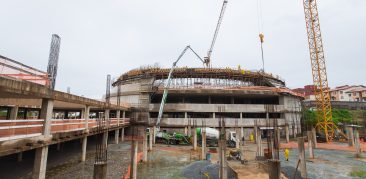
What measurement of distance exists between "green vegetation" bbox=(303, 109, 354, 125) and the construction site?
0.27 meters

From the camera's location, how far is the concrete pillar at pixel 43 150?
38.5 ft

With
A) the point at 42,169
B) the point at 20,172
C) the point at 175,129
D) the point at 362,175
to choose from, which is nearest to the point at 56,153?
the point at 20,172

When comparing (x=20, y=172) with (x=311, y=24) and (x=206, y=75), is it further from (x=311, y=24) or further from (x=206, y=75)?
(x=311, y=24)

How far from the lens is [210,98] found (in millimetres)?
46375

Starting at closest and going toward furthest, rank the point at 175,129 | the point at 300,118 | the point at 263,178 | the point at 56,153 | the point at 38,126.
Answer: the point at 38,126 → the point at 263,178 → the point at 56,153 → the point at 175,129 → the point at 300,118

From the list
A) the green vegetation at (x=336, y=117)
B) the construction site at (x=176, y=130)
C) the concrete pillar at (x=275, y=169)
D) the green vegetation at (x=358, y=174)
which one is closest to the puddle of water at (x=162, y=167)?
the construction site at (x=176, y=130)

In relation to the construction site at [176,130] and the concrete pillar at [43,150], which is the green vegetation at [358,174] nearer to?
the construction site at [176,130]

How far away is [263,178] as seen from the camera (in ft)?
52.2

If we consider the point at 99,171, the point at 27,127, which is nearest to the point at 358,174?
the point at 99,171

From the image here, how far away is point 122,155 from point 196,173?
10.7 m

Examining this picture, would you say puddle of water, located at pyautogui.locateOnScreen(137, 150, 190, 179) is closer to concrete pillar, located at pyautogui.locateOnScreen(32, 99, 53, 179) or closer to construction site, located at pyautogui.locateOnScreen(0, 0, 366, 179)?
construction site, located at pyautogui.locateOnScreen(0, 0, 366, 179)

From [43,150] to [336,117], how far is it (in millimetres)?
60264

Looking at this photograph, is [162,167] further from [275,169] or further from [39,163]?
[275,169]

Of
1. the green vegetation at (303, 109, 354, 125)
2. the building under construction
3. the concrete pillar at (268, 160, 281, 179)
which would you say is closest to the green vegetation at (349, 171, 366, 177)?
the concrete pillar at (268, 160, 281, 179)
